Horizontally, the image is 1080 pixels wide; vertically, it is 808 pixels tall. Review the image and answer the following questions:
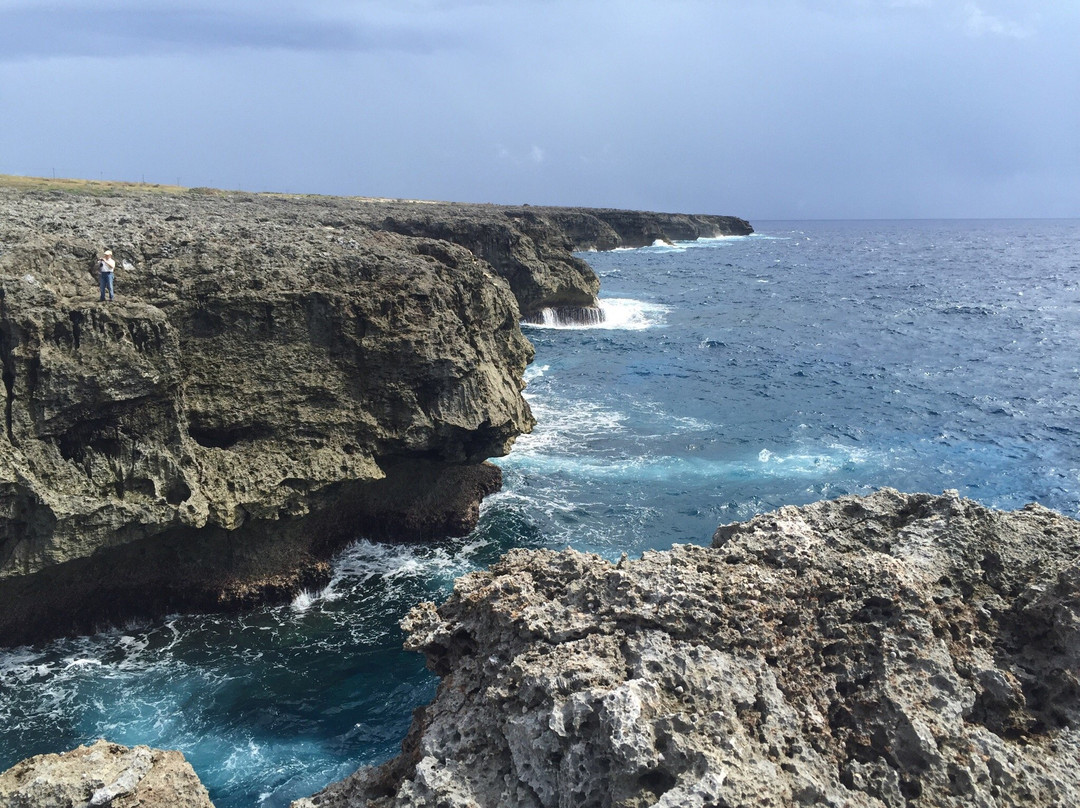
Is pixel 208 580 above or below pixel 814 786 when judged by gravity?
below

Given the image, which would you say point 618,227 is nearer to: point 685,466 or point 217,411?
point 685,466

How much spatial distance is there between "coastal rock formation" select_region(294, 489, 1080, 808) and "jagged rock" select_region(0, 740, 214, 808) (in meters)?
1.94

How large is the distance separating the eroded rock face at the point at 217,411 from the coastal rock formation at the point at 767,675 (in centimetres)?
1259

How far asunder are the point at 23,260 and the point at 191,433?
20.5ft

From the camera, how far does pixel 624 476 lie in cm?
3209

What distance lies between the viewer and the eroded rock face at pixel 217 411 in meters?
18.9

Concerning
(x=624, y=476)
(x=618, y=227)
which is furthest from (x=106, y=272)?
(x=618, y=227)

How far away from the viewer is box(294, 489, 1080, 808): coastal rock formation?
25.8 feet

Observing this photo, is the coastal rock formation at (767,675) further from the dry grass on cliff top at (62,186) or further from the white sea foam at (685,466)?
the dry grass on cliff top at (62,186)

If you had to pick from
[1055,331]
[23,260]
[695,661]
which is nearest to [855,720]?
[695,661]

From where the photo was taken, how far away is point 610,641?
8969 millimetres

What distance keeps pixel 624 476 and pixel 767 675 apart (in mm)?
23403

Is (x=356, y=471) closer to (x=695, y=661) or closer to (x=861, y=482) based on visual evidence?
(x=695, y=661)

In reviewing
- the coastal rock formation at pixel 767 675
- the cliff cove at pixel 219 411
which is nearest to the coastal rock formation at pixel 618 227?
the cliff cove at pixel 219 411
